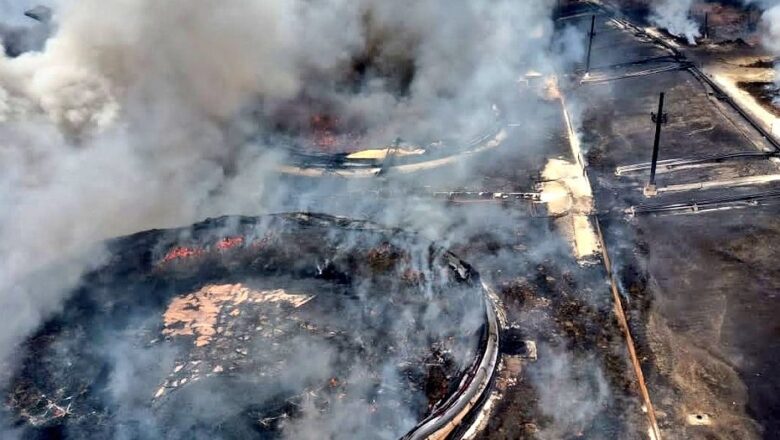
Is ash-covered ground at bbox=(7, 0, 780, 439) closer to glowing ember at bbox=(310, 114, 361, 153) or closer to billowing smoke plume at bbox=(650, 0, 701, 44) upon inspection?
glowing ember at bbox=(310, 114, 361, 153)

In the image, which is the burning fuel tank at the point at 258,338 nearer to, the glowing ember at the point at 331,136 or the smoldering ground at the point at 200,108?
the smoldering ground at the point at 200,108

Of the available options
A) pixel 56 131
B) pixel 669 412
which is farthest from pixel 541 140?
pixel 56 131

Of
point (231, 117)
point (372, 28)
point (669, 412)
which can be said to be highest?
point (372, 28)

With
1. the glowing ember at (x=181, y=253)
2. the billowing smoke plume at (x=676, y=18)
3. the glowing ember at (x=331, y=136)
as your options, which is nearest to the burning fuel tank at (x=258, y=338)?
the glowing ember at (x=181, y=253)

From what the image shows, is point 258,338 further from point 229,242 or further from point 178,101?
point 178,101

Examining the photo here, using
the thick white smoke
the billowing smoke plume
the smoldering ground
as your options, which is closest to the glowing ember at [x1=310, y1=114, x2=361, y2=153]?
the smoldering ground

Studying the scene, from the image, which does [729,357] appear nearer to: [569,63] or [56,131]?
[56,131]
